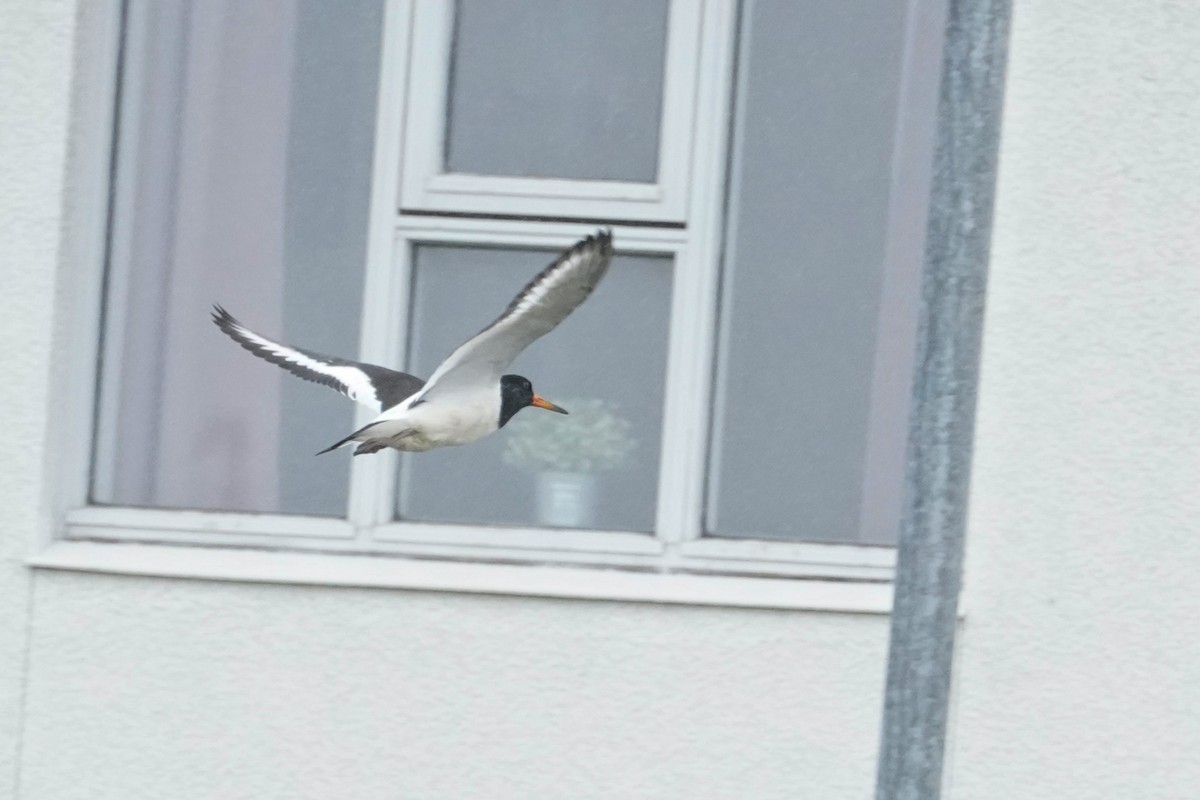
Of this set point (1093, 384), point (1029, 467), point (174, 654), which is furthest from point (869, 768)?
point (174, 654)

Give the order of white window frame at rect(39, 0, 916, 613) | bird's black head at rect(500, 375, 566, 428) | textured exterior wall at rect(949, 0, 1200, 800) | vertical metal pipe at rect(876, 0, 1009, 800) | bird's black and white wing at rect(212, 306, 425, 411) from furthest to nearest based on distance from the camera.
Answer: white window frame at rect(39, 0, 916, 613) → textured exterior wall at rect(949, 0, 1200, 800) → bird's black and white wing at rect(212, 306, 425, 411) → bird's black head at rect(500, 375, 566, 428) → vertical metal pipe at rect(876, 0, 1009, 800)

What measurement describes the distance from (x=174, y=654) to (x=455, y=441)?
1.60 metres

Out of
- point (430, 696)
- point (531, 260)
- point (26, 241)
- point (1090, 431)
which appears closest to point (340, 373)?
point (531, 260)

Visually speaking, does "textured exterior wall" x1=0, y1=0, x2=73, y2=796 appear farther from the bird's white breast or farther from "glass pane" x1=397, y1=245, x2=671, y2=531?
the bird's white breast

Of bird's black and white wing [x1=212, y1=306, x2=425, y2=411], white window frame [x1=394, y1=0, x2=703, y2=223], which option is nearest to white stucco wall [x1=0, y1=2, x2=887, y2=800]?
bird's black and white wing [x1=212, y1=306, x2=425, y2=411]

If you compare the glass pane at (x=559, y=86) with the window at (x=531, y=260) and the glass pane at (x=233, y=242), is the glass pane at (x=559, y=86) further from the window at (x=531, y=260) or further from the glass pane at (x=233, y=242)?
the glass pane at (x=233, y=242)

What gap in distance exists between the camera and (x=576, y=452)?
3975 millimetres

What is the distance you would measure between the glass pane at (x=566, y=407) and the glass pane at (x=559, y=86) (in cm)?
23

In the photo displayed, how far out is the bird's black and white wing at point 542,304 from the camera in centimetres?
245

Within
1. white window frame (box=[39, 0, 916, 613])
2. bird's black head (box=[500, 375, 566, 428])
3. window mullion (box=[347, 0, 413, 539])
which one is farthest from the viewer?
→ window mullion (box=[347, 0, 413, 539])

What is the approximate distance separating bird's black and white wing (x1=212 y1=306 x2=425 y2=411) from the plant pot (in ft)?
2.15

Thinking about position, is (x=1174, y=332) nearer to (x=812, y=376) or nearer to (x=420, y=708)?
(x=812, y=376)

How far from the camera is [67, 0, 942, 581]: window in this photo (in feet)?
12.9

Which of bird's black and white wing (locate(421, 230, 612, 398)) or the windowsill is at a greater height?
bird's black and white wing (locate(421, 230, 612, 398))
